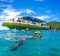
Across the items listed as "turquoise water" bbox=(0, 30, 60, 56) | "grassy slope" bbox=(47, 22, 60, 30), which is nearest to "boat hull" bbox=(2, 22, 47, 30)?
"grassy slope" bbox=(47, 22, 60, 30)

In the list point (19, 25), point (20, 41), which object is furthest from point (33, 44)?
point (19, 25)

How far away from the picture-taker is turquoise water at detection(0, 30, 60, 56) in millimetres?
14859

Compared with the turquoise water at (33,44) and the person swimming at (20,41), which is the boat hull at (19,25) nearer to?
the turquoise water at (33,44)

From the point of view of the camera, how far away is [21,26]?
13602 millimetres

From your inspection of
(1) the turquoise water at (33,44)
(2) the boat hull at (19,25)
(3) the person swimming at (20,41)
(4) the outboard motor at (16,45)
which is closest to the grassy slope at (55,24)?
(1) the turquoise water at (33,44)

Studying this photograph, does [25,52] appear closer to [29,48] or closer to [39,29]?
[29,48]

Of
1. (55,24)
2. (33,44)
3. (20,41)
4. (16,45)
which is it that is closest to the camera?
(55,24)

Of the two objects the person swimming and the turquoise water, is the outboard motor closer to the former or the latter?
the person swimming

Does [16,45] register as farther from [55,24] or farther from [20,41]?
[55,24]

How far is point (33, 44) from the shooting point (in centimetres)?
1574

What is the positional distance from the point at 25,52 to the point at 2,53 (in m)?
1.21

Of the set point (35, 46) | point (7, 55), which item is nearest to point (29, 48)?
point (35, 46)

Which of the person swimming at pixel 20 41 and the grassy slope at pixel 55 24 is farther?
the person swimming at pixel 20 41

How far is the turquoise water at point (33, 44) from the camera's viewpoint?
585 inches
